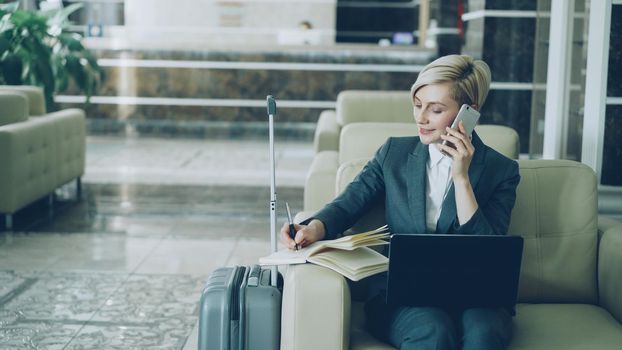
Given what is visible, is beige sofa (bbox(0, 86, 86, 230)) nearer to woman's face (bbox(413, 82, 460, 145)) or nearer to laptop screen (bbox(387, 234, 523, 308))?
woman's face (bbox(413, 82, 460, 145))

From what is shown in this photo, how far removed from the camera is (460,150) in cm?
240

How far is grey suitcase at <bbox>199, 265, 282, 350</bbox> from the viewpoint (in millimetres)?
2322

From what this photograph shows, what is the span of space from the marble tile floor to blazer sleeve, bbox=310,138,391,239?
1130 mm

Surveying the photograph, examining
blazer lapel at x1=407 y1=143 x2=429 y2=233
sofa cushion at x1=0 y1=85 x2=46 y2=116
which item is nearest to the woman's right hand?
blazer lapel at x1=407 y1=143 x2=429 y2=233

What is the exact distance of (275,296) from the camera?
2.35 meters

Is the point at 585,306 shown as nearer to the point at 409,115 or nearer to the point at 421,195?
the point at 421,195

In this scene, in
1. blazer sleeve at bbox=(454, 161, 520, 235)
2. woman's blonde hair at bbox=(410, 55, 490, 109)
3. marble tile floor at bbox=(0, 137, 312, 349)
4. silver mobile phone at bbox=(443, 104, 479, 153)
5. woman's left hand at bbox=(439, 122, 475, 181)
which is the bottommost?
marble tile floor at bbox=(0, 137, 312, 349)

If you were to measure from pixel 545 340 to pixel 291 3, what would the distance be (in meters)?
11.1

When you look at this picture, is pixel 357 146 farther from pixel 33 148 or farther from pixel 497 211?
pixel 33 148

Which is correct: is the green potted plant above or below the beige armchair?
above

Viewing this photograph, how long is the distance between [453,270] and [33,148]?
4.21 m

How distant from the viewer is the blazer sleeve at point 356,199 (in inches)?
102

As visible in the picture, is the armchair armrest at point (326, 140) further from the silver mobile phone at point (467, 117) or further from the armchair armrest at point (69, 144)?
the silver mobile phone at point (467, 117)

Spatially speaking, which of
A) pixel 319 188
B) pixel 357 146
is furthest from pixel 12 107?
pixel 357 146
